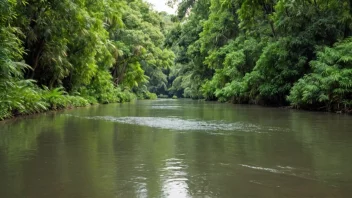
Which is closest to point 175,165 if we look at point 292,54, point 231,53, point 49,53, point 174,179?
point 174,179

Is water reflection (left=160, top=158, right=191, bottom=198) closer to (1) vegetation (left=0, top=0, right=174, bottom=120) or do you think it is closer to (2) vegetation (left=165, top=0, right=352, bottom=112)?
(1) vegetation (left=0, top=0, right=174, bottom=120)

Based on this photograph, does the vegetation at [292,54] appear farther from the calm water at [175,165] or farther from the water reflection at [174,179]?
the water reflection at [174,179]

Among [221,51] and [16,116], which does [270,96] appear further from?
[16,116]

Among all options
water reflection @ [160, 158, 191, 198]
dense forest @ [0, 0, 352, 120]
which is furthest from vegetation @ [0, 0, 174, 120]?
water reflection @ [160, 158, 191, 198]

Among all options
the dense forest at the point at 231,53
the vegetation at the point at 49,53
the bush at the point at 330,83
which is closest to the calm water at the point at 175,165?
the vegetation at the point at 49,53

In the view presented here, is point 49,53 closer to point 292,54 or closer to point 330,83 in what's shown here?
point 292,54

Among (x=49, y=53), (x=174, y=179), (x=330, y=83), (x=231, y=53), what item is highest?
(x=231, y=53)

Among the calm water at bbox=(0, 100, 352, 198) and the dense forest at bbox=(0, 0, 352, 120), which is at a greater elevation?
the dense forest at bbox=(0, 0, 352, 120)

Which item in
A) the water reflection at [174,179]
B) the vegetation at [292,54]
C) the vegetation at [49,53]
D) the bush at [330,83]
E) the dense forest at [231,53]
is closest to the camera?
the water reflection at [174,179]

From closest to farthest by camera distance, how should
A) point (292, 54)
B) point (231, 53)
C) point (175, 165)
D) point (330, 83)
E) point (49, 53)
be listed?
1. point (175, 165)
2. point (330, 83)
3. point (49, 53)
4. point (292, 54)
5. point (231, 53)

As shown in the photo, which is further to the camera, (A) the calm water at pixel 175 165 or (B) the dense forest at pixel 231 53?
(B) the dense forest at pixel 231 53

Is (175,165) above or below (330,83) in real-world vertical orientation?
below

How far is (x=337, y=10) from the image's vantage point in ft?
50.4

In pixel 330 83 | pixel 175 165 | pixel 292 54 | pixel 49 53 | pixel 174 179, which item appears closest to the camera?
pixel 174 179
